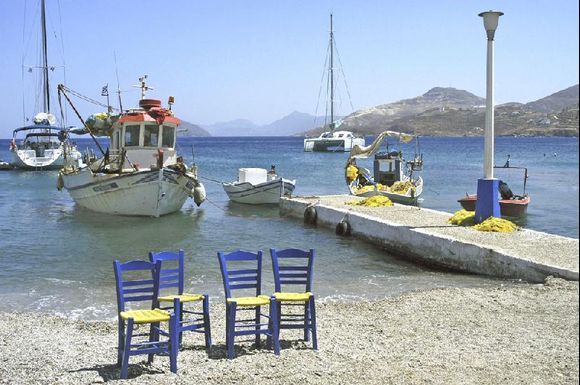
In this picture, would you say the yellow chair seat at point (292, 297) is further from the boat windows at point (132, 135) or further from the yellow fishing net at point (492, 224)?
the boat windows at point (132, 135)

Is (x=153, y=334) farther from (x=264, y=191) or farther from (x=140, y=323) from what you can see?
(x=264, y=191)

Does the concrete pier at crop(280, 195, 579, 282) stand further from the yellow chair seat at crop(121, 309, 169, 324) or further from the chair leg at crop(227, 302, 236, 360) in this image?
the yellow chair seat at crop(121, 309, 169, 324)

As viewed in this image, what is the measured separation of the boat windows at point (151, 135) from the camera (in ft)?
86.0

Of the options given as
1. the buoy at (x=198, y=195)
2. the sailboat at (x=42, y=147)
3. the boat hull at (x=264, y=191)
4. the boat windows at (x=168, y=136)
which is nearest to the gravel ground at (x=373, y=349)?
the buoy at (x=198, y=195)

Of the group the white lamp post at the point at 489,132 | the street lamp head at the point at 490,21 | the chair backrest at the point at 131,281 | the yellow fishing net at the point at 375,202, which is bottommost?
the yellow fishing net at the point at 375,202

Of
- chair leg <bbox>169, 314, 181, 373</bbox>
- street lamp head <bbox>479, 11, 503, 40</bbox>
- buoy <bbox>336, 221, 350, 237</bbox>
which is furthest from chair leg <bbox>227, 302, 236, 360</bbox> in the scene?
buoy <bbox>336, 221, 350, 237</bbox>

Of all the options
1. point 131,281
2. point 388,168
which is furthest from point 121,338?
point 388,168

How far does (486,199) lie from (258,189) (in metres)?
16.0

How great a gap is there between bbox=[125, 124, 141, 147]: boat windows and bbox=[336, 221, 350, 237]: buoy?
31.7 feet

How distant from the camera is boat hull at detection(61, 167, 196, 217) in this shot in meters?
25.8

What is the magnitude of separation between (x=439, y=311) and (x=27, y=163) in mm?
59068

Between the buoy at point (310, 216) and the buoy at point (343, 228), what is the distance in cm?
268

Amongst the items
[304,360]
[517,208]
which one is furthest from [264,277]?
[517,208]

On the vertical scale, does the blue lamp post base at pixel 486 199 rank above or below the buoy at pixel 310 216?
above
